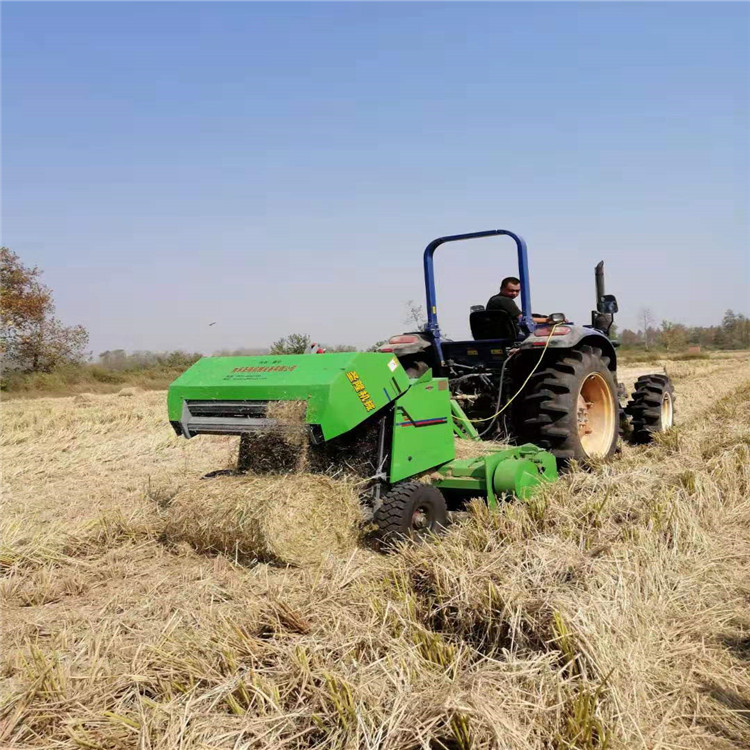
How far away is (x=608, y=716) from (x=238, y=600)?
179 centimetres

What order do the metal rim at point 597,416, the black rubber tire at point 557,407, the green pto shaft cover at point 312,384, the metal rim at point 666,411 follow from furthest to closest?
1. the metal rim at point 666,411
2. the metal rim at point 597,416
3. the black rubber tire at point 557,407
4. the green pto shaft cover at point 312,384

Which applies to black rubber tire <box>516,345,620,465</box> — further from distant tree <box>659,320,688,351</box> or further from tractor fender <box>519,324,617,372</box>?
distant tree <box>659,320,688,351</box>

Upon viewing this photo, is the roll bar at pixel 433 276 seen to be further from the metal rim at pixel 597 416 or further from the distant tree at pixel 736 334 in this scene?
the distant tree at pixel 736 334

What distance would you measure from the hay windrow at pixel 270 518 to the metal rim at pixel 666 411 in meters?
4.92

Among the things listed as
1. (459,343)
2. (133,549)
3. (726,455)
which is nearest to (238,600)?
(133,549)

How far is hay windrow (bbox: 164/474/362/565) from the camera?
3779mm

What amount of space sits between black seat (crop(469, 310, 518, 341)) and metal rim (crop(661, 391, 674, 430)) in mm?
2736

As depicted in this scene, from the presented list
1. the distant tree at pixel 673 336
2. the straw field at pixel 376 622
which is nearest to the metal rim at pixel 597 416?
the straw field at pixel 376 622

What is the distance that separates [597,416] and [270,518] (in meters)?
3.72

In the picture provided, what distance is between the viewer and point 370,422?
461cm

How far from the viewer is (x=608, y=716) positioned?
7.19ft

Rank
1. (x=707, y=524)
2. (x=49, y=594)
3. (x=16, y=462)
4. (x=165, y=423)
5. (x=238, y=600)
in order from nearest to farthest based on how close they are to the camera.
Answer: (x=238, y=600) < (x=49, y=594) < (x=707, y=524) < (x=16, y=462) < (x=165, y=423)

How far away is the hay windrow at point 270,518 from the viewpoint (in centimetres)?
378

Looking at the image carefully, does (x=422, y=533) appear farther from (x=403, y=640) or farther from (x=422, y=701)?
(x=422, y=701)
